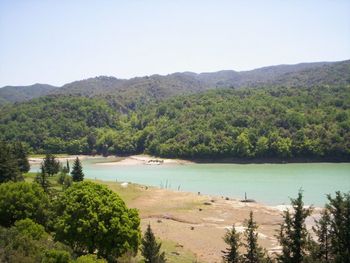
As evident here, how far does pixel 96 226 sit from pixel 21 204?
23.2ft

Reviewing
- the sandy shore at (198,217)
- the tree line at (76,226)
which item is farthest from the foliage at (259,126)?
the tree line at (76,226)

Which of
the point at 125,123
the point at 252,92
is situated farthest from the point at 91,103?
the point at 252,92

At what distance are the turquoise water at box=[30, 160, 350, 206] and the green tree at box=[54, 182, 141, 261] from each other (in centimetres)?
3199

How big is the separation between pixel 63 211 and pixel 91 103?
450 feet

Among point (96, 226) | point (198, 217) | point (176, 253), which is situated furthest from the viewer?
point (198, 217)

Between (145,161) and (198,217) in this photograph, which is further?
(145,161)

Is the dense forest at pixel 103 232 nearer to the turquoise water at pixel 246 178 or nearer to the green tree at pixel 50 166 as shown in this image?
the turquoise water at pixel 246 178

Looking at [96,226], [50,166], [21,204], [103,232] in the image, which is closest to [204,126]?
[50,166]

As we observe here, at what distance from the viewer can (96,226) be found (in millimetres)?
27781

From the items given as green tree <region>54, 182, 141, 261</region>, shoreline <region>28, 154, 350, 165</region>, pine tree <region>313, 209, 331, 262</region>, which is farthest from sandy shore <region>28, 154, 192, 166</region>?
pine tree <region>313, 209, 331, 262</region>

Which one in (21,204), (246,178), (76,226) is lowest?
(246,178)

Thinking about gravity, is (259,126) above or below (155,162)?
above

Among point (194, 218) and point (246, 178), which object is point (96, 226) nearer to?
point (194, 218)

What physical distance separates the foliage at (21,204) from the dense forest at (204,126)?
255 ft
